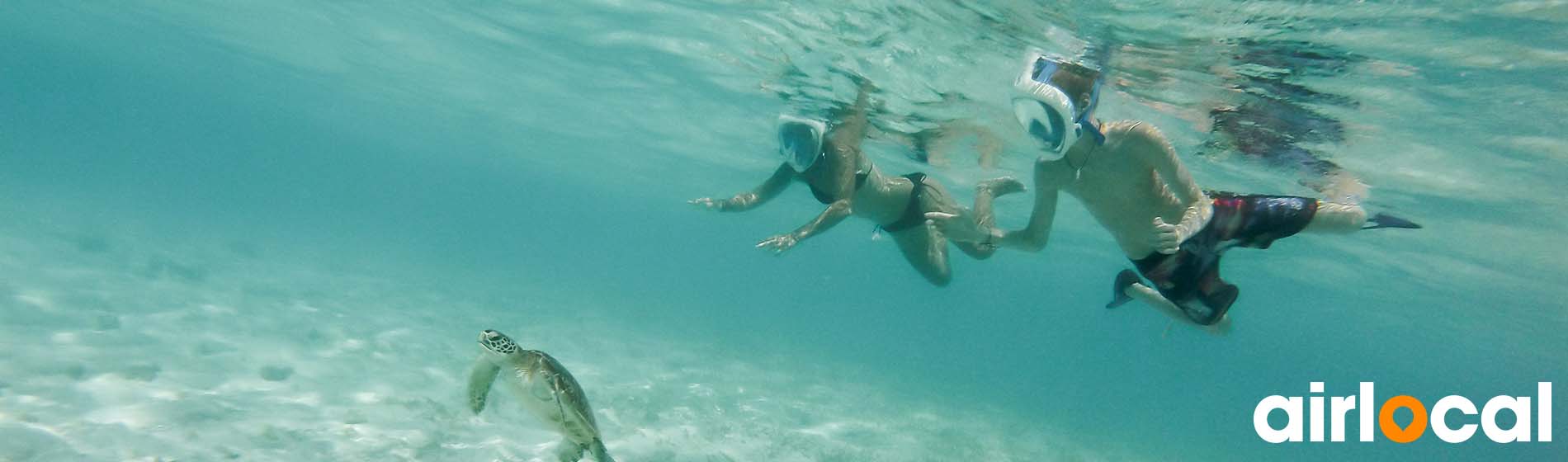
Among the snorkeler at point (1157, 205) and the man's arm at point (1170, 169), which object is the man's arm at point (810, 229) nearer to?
the snorkeler at point (1157, 205)

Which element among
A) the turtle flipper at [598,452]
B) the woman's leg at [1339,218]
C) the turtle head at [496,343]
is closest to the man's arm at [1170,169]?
the woman's leg at [1339,218]

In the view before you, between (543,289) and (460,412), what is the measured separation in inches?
1077

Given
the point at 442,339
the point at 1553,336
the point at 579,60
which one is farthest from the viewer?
the point at 1553,336

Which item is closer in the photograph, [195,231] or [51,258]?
[51,258]

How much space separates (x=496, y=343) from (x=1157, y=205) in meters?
4.91

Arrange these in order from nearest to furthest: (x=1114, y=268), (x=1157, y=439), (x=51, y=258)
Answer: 1. (x=51, y=258)
2. (x=1157, y=439)
3. (x=1114, y=268)

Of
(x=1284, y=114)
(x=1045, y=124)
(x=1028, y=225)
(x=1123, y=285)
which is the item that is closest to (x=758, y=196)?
(x=1028, y=225)

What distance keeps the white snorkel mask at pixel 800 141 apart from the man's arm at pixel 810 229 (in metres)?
0.70

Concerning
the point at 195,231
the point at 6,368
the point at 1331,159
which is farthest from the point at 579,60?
the point at 195,231

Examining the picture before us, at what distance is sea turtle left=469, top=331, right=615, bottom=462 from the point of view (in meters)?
3.65

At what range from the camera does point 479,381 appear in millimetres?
4250

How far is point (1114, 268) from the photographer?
41.9 meters

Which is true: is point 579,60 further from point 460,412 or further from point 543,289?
point 543,289

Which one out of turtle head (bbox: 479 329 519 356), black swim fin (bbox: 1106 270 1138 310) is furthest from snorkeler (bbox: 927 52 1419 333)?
turtle head (bbox: 479 329 519 356)
